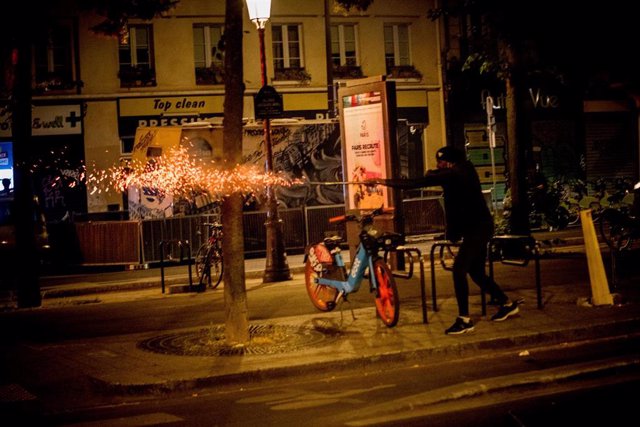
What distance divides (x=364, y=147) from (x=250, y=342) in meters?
5.86

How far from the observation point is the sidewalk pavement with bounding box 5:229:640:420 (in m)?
8.30

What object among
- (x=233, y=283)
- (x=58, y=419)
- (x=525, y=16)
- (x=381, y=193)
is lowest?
(x=58, y=419)

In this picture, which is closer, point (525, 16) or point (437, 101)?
point (525, 16)

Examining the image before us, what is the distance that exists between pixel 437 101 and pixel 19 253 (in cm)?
2058

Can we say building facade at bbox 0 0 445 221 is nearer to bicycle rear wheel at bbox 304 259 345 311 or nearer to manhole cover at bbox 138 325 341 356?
bicycle rear wheel at bbox 304 259 345 311

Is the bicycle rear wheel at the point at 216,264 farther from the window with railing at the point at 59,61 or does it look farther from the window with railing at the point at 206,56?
the window with railing at the point at 206,56

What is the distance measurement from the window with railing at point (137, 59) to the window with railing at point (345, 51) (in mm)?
6454

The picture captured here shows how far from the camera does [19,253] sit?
1460 cm

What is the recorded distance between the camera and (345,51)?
103 ft

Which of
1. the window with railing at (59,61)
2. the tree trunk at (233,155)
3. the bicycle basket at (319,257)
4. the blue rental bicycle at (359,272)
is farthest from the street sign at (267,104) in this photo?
the window with railing at (59,61)

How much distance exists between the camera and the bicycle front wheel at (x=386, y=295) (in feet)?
32.1

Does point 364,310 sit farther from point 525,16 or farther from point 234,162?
point 525,16

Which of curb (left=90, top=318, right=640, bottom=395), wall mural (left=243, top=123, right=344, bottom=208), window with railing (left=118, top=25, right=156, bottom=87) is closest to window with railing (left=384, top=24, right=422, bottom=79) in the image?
wall mural (left=243, top=123, right=344, bottom=208)

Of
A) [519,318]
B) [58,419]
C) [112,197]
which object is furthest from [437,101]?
[58,419]
